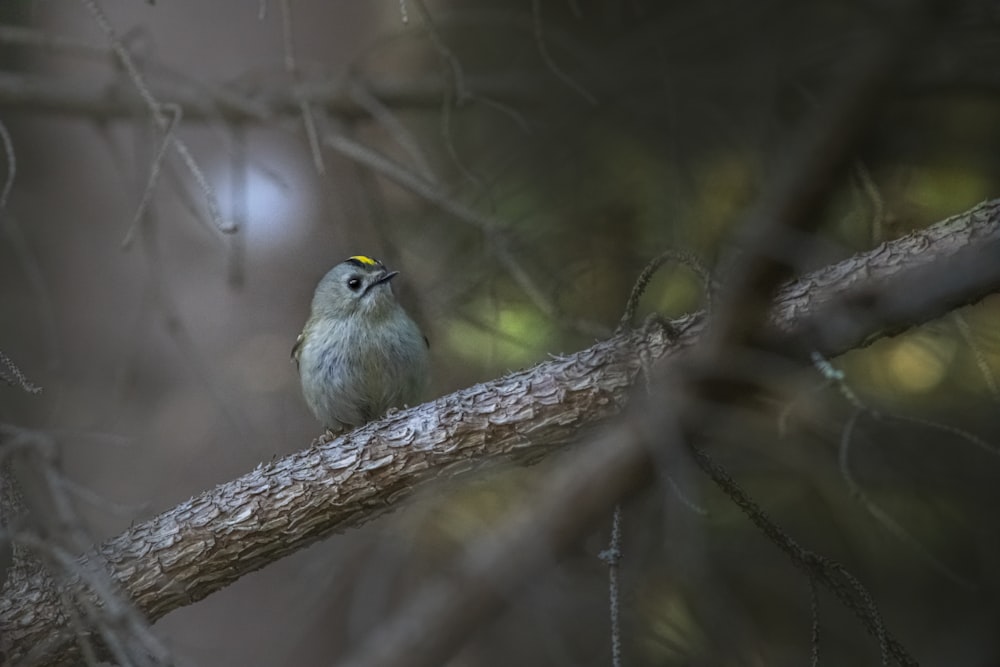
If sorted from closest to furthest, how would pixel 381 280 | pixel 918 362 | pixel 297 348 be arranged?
pixel 918 362 → pixel 381 280 → pixel 297 348

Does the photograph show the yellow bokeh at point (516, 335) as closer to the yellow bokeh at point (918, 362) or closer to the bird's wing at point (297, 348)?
the bird's wing at point (297, 348)

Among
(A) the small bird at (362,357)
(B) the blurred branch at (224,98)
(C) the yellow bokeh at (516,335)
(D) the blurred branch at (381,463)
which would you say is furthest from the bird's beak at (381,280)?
(D) the blurred branch at (381,463)

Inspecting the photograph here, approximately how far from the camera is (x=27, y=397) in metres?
4.72

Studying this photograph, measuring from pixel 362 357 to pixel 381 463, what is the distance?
114 cm

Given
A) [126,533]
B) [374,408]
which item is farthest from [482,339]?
[126,533]

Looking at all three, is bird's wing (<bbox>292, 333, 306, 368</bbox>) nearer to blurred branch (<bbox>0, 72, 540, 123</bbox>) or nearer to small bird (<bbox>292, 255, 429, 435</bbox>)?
small bird (<bbox>292, 255, 429, 435</bbox>)

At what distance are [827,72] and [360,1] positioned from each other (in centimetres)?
297

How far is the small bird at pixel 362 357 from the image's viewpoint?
13.0ft

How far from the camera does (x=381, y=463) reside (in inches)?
114

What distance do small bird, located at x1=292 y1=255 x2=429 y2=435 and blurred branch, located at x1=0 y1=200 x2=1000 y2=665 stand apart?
95cm

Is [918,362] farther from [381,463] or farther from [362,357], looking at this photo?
[362,357]

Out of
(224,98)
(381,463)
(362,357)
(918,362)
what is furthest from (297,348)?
(918,362)

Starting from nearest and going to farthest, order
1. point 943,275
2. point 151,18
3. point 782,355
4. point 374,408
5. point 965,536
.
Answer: point 943,275
point 782,355
point 965,536
point 374,408
point 151,18

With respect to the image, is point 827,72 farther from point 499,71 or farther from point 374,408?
point 374,408
